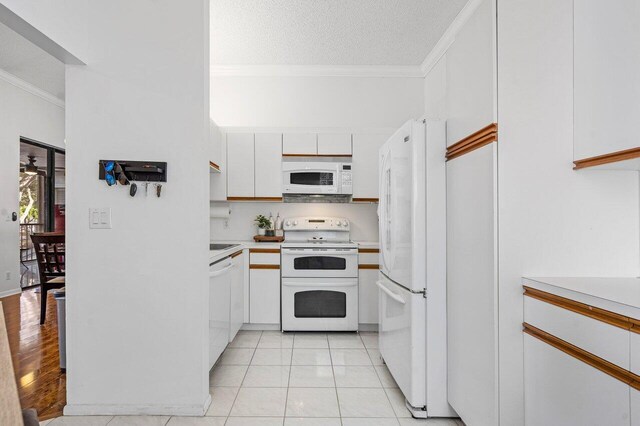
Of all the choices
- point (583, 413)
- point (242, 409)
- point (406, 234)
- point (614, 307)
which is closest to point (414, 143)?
point (406, 234)

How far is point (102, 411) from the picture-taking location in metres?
1.92

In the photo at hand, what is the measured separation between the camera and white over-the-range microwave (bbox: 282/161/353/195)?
357 centimetres

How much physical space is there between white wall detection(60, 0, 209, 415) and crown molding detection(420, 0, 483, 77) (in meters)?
2.09

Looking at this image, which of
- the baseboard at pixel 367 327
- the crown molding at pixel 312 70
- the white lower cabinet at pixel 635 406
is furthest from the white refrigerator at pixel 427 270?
the crown molding at pixel 312 70

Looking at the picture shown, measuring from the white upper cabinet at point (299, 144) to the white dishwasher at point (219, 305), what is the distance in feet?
4.50

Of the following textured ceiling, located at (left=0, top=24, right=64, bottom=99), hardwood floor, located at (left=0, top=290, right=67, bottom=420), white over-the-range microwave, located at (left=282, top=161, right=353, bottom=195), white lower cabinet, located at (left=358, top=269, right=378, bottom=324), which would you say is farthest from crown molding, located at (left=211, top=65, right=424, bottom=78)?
hardwood floor, located at (left=0, top=290, right=67, bottom=420)

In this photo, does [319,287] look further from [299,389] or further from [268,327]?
[299,389]

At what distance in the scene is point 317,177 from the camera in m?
3.58

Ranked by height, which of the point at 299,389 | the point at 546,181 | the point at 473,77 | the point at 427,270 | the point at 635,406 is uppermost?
the point at 473,77

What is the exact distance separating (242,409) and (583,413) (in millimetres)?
1669

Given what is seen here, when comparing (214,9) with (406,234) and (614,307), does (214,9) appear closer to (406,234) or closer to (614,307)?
(406,234)

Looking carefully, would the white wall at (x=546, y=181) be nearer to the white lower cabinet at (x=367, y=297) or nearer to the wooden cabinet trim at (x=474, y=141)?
the wooden cabinet trim at (x=474, y=141)

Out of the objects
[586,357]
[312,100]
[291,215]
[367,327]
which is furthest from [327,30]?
[586,357]

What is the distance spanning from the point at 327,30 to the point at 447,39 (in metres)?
1.15
